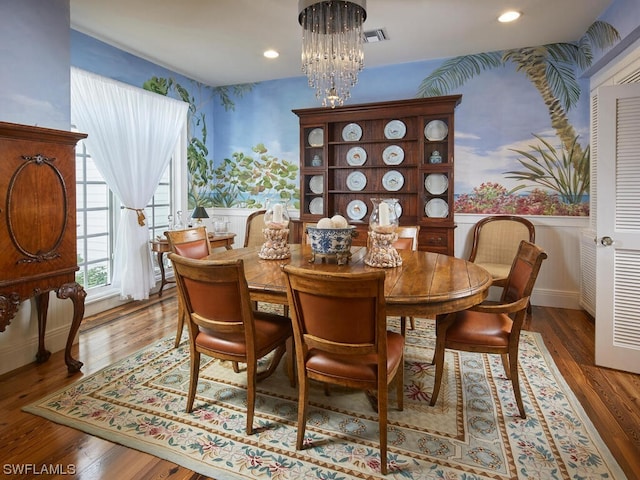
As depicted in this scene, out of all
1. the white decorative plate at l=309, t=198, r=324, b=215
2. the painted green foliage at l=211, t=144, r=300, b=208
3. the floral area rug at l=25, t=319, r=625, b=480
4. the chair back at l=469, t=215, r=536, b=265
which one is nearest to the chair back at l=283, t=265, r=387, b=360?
the floral area rug at l=25, t=319, r=625, b=480

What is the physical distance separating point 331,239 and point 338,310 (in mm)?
766

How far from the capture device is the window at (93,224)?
147 inches

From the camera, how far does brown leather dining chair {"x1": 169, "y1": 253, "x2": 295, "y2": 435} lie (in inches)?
71.0

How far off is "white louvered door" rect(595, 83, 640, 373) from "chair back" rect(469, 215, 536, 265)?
4.56 ft

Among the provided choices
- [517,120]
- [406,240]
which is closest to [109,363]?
[406,240]

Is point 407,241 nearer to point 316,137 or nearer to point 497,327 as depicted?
point 497,327

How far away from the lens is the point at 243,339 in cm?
196

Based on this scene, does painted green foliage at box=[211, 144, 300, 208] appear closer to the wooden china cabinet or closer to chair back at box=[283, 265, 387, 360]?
the wooden china cabinet

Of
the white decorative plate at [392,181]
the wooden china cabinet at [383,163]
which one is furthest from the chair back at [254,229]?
the white decorative plate at [392,181]

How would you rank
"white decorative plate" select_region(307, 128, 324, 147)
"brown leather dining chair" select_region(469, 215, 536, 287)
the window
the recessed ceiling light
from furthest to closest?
"white decorative plate" select_region(307, 128, 324, 147) → "brown leather dining chair" select_region(469, 215, 536, 287) → the window → the recessed ceiling light

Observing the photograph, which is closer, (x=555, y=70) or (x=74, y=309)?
(x=74, y=309)

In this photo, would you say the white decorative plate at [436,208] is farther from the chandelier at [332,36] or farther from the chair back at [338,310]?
the chair back at [338,310]

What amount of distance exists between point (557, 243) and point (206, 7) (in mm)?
3994

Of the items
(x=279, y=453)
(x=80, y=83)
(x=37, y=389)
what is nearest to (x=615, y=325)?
(x=279, y=453)
